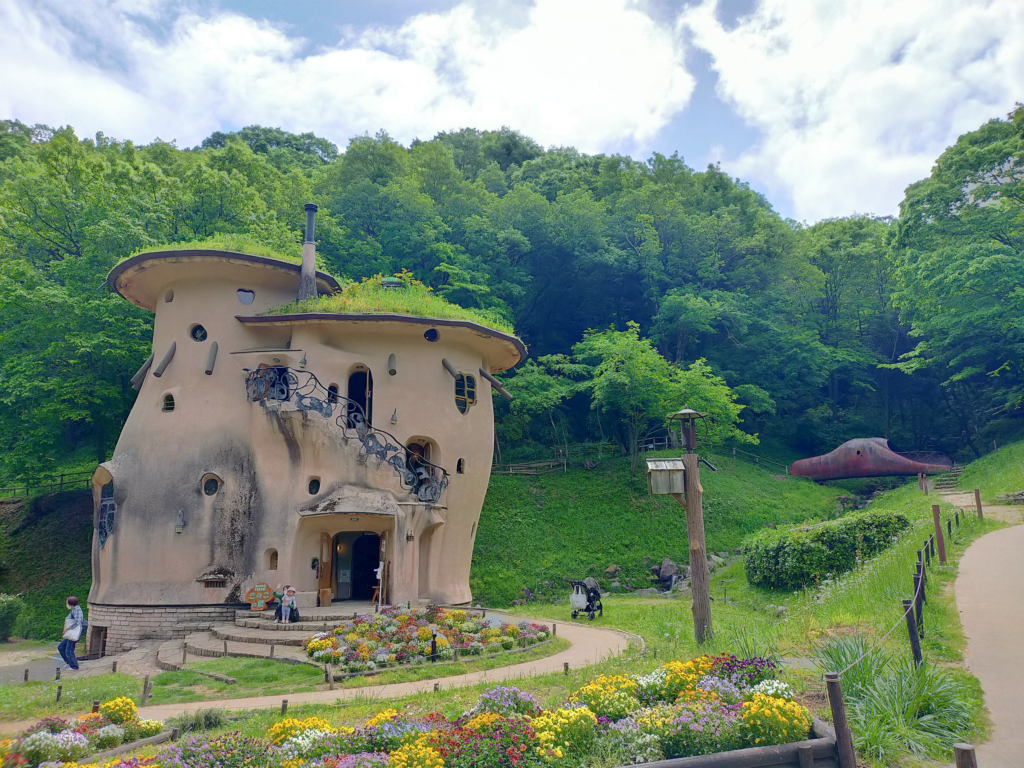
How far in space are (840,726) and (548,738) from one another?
268 centimetres

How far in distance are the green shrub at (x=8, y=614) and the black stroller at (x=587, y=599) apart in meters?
17.3

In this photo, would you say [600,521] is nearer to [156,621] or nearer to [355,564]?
[355,564]

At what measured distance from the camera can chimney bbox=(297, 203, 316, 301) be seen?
20.3 meters

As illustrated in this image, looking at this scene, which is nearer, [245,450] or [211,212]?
[245,450]

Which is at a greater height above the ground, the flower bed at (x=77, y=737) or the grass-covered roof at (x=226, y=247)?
the grass-covered roof at (x=226, y=247)

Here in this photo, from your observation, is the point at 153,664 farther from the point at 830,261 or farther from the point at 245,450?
the point at 830,261

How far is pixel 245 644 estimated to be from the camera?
14.8m

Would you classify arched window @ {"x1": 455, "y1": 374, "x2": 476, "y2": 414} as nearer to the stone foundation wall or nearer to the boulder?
the stone foundation wall

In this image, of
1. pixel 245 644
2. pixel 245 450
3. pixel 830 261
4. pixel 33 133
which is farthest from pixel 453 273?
pixel 33 133

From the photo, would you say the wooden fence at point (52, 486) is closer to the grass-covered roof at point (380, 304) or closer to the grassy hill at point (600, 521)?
the grass-covered roof at point (380, 304)

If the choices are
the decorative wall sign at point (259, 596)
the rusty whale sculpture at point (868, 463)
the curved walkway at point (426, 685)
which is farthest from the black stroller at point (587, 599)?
the rusty whale sculpture at point (868, 463)

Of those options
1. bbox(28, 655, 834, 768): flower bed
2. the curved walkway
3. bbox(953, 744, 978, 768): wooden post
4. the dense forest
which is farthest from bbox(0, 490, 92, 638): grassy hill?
bbox(953, 744, 978, 768): wooden post

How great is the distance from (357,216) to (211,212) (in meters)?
9.73

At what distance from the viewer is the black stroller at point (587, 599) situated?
19.0 metres
